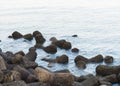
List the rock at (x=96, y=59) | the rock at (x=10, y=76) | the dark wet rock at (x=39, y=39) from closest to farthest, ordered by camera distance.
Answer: the rock at (x=10, y=76), the rock at (x=96, y=59), the dark wet rock at (x=39, y=39)

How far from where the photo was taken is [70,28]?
1837 inches

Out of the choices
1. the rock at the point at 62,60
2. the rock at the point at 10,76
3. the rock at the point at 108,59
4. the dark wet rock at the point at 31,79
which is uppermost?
the rock at the point at 10,76

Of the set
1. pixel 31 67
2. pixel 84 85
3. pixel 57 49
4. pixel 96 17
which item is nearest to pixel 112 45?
pixel 57 49

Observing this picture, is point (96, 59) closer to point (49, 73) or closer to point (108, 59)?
point (108, 59)

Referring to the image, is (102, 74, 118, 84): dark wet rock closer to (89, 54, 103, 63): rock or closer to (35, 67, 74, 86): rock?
(35, 67, 74, 86): rock

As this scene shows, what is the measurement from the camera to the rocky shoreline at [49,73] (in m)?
16.5

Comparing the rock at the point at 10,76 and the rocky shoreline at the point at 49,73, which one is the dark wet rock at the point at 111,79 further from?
the rock at the point at 10,76

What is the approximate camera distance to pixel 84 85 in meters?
18.0

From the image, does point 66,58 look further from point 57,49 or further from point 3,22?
point 3,22

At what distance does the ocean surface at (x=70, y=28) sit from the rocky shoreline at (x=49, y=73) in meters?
0.65

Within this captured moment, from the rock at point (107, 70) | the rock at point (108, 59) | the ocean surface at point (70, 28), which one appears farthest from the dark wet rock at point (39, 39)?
the rock at point (107, 70)

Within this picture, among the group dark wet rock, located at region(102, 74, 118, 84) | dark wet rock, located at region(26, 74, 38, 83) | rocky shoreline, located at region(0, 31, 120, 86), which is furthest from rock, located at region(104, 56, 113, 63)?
dark wet rock, located at region(26, 74, 38, 83)

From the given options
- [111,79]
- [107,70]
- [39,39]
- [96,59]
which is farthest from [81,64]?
[39,39]

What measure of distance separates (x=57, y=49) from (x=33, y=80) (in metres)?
14.1
